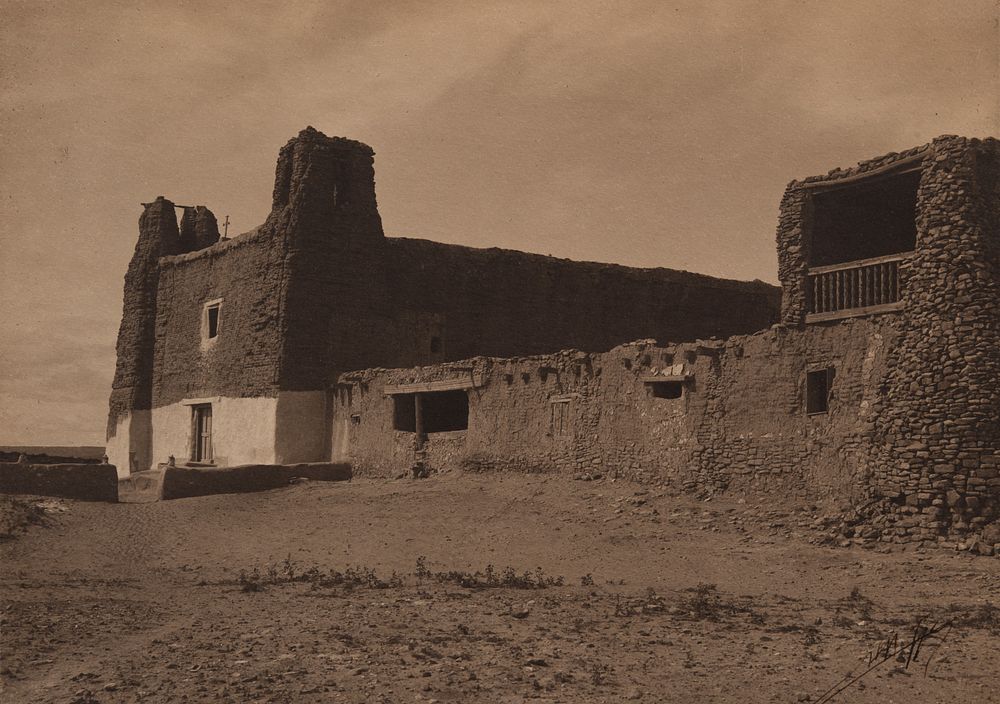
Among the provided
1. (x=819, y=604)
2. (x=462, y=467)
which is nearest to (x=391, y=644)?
(x=819, y=604)

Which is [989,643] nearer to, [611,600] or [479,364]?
[611,600]

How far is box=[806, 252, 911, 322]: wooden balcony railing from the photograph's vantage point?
50.7ft

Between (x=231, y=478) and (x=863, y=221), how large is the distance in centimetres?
1247

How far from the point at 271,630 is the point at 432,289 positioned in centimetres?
1789

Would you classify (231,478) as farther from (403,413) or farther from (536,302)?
(536,302)

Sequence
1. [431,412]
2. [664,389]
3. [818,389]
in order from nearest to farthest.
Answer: [818,389] < [664,389] < [431,412]

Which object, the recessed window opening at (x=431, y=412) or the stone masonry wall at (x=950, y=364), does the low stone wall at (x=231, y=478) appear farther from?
the stone masonry wall at (x=950, y=364)

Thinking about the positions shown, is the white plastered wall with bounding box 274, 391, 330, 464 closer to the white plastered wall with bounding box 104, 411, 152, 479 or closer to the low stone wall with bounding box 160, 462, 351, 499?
the low stone wall with bounding box 160, 462, 351, 499

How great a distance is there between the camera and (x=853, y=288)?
51.9 ft

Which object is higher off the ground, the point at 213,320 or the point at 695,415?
the point at 213,320

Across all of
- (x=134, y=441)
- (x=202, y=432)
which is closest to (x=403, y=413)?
(x=202, y=432)

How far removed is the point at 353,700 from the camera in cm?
805

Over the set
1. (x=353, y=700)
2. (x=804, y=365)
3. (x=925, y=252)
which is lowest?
(x=353, y=700)

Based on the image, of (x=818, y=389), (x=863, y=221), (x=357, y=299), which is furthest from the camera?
(x=357, y=299)
